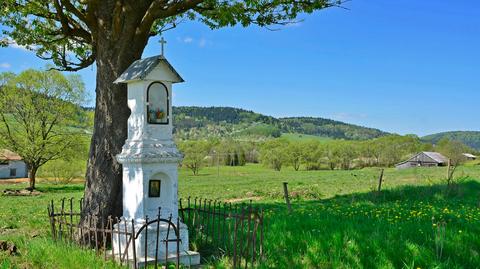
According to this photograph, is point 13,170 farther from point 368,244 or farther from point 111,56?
point 368,244

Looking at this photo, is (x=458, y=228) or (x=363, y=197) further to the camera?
(x=363, y=197)

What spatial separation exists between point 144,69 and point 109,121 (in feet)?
7.01

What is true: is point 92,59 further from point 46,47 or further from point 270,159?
point 270,159

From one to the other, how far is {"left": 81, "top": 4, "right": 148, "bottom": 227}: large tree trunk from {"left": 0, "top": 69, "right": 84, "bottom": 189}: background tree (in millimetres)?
29169

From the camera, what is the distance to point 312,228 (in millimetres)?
9703

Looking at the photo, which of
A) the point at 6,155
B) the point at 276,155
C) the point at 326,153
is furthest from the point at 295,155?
the point at 6,155

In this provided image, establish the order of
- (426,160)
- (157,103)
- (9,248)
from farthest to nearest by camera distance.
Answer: (426,160)
(157,103)
(9,248)

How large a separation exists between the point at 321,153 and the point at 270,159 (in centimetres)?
1002

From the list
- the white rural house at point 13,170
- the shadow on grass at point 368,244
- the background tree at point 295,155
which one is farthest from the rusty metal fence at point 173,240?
the background tree at point 295,155

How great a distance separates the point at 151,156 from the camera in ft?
31.6

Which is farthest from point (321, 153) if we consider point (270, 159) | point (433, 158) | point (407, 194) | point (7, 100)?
point (407, 194)

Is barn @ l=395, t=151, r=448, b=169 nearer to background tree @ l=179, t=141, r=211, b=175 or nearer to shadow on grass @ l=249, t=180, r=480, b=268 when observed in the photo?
background tree @ l=179, t=141, r=211, b=175

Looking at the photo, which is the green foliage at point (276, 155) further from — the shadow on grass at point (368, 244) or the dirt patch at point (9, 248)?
the dirt patch at point (9, 248)

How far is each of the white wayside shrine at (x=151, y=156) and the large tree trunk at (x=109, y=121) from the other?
1220 millimetres
